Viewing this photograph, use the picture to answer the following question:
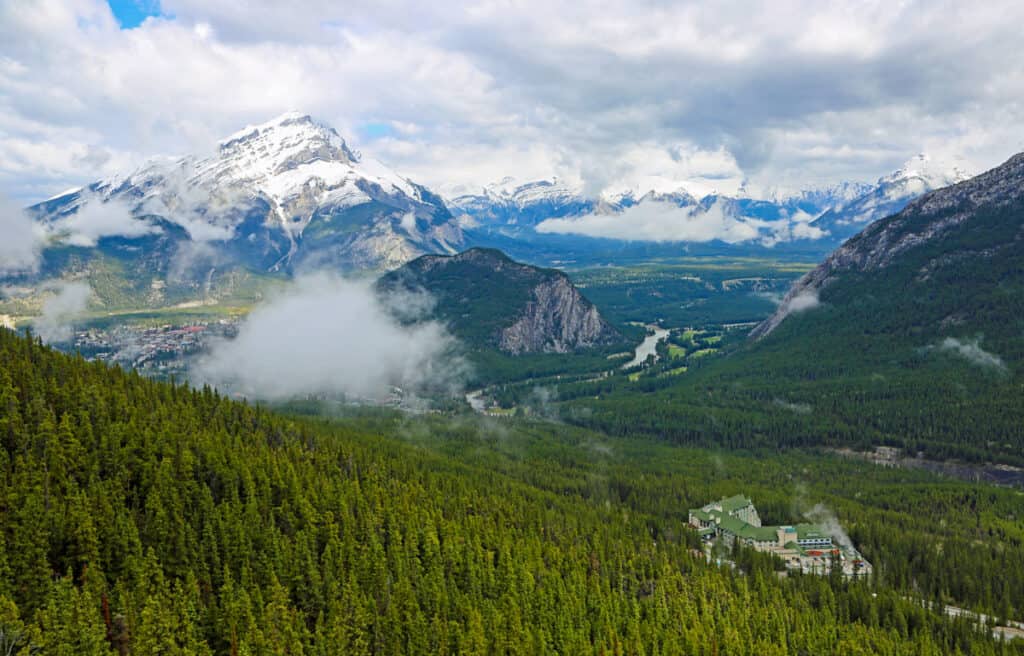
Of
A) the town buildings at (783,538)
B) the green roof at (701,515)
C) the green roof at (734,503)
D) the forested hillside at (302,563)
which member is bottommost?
the town buildings at (783,538)

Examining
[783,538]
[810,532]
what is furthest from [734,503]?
[810,532]

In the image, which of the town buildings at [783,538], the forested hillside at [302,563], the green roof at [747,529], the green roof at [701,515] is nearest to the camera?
the forested hillside at [302,563]

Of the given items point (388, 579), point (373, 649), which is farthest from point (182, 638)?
point (388, 579)

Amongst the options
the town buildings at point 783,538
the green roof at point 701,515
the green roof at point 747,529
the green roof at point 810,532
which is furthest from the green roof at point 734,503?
the green roof at point 810,532

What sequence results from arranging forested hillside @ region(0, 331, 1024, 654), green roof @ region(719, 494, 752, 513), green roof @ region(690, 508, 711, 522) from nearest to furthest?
1. forested hillside @ region(0, 331, 1024, 654)
2. green roof @ region(690, 508, 711, 522)
3. green roof @ region(719, 494, 752, 513)

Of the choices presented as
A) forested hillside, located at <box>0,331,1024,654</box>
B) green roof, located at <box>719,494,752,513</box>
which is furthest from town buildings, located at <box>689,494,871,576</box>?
forested hillside, located at <box>0,331,1024,654</box>

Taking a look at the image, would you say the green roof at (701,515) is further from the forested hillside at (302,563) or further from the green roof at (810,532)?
the green roof at (810,532)

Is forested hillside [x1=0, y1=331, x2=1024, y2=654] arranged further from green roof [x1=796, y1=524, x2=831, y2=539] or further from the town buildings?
green roof [x1=796, y1=524, x2=831, y2=539]

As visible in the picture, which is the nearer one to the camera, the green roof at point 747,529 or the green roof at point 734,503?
the green roof at point 747,529
